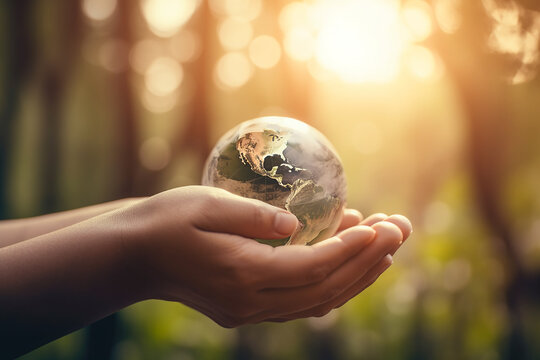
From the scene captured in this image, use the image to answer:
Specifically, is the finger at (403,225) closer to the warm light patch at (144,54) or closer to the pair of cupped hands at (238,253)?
the pair of cupped hands at (238,253)

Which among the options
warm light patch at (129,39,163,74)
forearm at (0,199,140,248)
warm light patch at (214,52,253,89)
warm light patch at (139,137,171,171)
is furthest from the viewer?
warm light patch at (214,52,253,89)

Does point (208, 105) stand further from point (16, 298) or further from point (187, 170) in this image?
point (16, 298)

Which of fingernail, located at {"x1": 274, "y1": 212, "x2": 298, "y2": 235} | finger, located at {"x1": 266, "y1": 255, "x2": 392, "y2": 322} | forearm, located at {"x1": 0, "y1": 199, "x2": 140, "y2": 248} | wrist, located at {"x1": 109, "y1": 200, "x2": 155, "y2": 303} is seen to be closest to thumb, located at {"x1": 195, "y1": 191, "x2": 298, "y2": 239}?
fingernail, located at {"x1": 274, "y1": 212, "x2": 298, "y2": 235}

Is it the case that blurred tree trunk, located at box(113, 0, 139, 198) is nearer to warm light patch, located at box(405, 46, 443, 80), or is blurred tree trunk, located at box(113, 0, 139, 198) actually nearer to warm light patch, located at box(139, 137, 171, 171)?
warm light patch, located at box(139, 137, 171, 171)

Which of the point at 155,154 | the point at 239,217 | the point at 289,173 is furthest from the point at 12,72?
the point at 239,217

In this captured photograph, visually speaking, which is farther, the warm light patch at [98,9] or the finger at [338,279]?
the warm light patch at [98,9]

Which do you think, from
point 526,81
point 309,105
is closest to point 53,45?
point 309,105

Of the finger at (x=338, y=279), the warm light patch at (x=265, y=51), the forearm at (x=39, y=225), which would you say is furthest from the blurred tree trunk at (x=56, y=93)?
the finger at (x=338, y=279)
